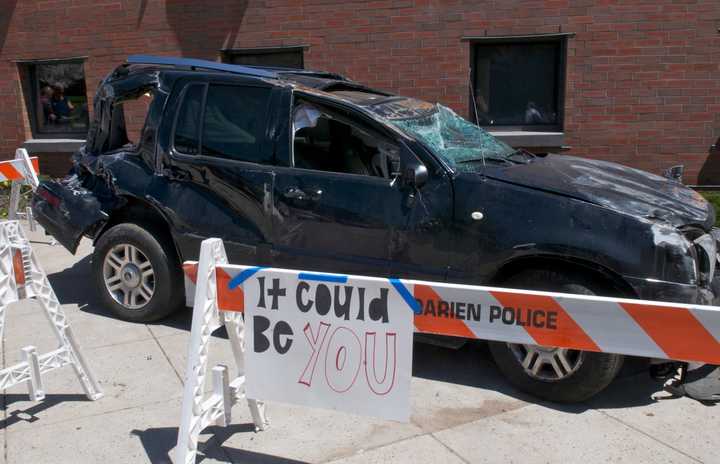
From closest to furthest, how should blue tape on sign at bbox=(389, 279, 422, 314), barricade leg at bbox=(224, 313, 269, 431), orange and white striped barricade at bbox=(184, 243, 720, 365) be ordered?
1. orange and white striped barricade at bbox=(184, 243, 720, 365)
2. blue tape on sign at bbox=(389, 279, 422, 314)
3. barricade leg at bbox=(224, 313, 269, 431)

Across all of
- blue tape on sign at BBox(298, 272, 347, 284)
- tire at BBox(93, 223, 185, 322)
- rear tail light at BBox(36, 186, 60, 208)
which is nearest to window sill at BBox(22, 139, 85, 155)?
rear tail light at BBox(36, 186, 60, 208)

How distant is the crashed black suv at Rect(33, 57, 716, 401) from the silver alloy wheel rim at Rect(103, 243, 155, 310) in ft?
0.04

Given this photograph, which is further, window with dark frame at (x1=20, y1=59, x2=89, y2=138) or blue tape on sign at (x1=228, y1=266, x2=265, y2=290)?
window with dark frame at (x1=20, y1=59, x2=89, y2=138)

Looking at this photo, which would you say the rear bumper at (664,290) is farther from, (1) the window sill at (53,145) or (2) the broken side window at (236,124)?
(1) the window sill at (53,145)

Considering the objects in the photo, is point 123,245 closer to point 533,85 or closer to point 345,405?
point 345,405

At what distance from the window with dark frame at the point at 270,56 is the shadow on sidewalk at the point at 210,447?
24.2 feet

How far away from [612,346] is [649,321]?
0.17 meters

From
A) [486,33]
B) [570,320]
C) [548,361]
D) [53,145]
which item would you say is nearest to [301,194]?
[548,361]

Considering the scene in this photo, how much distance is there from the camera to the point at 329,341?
3270mm

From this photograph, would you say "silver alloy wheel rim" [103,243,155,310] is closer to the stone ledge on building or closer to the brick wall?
the brick wall

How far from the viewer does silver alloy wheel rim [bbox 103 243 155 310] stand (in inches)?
224

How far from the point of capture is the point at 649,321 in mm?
2734

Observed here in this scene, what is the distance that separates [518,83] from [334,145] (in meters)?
5.33

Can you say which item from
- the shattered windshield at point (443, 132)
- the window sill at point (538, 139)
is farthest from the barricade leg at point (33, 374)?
the window sill at point (538, 139)
